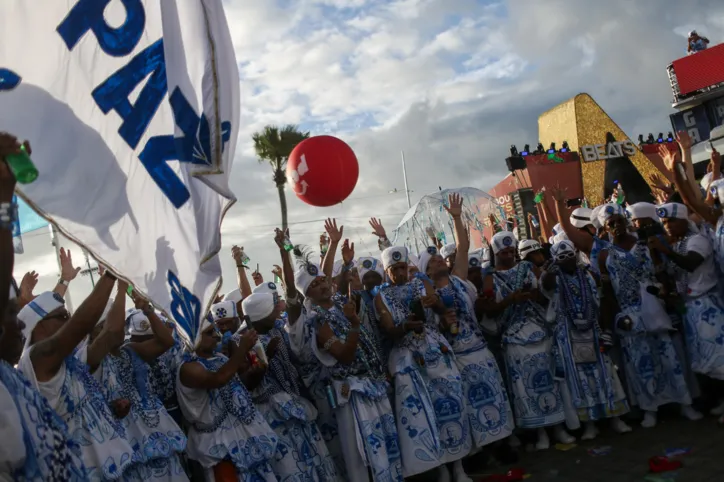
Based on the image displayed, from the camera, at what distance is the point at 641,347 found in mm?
6621

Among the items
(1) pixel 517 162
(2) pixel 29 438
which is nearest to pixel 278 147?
(1) pixel 517 162

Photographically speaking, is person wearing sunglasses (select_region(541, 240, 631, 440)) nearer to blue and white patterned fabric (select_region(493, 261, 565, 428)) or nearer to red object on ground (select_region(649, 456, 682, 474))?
blue and white patterned fabric (select_region(493, 261, 565, 428))

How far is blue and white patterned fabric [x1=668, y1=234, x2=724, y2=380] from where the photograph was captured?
600 centimetres

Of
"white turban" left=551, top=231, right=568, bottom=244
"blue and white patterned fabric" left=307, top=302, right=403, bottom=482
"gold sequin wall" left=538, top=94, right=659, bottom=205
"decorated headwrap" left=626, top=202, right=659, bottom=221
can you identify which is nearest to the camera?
"blue and white patterned fabric" left=307, top=302, right=403, bottom=482

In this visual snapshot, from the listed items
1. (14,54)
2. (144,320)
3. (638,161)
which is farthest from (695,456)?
(638,161)

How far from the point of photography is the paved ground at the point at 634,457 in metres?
5.02

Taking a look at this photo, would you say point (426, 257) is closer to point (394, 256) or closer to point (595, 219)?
point (394, 256)

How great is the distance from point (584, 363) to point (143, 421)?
4.06 m

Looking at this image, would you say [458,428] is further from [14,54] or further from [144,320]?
[14,54]

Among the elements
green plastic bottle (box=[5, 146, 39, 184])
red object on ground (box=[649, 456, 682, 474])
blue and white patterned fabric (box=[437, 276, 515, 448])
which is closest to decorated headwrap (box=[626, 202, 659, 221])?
blue and white patterned fabric (box=[437, 276, 515, 448])

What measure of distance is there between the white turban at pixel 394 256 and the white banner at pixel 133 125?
3.42 m

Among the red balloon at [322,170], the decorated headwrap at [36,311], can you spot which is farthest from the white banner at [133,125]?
the red balloon at [322,170]

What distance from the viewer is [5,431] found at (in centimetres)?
230

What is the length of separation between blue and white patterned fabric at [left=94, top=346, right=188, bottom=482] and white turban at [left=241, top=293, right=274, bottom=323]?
1049mm
